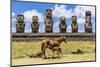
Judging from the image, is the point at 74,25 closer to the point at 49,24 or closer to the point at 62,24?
the point at 62,24

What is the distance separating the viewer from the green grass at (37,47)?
8.26ft

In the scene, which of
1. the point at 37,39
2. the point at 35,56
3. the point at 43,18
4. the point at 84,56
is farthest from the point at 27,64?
the point at 84,56

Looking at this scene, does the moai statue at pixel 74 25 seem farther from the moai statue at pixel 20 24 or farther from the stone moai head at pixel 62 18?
the moai statue at pixel 20 24

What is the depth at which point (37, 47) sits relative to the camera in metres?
2.61

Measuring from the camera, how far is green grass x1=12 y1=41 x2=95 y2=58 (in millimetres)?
2518

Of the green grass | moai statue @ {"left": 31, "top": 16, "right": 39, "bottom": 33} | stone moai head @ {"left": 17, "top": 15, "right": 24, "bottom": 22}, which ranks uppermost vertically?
stone moai head @ {"left": 17, "top": 15, "right": 24, "bottom": 22}

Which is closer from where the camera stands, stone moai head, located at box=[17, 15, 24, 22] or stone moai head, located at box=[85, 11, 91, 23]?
stone moai head, located at box=[17, 15, 24, 22]

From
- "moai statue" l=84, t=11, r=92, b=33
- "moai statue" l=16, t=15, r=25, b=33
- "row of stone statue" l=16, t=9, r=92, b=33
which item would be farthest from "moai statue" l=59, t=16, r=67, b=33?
"moai statue" l=16, t=15, r=25, b=33

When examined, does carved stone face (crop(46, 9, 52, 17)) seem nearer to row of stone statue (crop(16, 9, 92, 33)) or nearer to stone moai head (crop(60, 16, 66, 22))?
row of stone statue (crop(16, 9, 92, 33))

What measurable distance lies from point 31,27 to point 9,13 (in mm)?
304

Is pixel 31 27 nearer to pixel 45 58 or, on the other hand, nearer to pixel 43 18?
pixel 43 18

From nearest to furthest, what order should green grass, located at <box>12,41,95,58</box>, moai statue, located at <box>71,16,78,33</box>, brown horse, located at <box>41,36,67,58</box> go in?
green grass, located at <box>12,41,95,58</box>, brown horse, located at <box>41,36,67,58</box>, moai statue, located at <box>71,16,78,33</box>

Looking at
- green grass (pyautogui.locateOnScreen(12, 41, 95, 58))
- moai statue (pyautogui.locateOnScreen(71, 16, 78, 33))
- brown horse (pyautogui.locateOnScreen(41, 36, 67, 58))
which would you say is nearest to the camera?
→ green grass (pyautogui.locateOnScreen(12, 41, 95, 58))

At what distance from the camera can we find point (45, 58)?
264 cm
